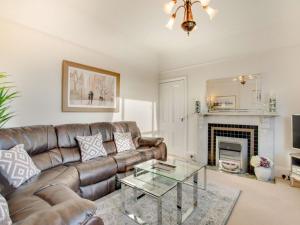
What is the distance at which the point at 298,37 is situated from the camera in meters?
2.91

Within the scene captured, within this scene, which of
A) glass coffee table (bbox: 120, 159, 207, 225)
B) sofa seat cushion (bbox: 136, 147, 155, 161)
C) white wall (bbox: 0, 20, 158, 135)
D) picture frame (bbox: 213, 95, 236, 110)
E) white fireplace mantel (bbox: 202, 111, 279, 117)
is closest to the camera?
glass coffee table (bbox: 120, 159, 207, 225)

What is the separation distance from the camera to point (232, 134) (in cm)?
352

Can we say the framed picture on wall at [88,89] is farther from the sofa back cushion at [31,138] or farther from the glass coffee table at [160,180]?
the glass coffee table at [160,180]

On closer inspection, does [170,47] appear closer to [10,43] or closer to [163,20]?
[163,20]

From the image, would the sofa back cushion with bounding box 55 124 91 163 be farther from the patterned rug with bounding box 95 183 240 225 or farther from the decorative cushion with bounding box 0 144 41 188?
the patterned rug with bounding box 95 183 240 225

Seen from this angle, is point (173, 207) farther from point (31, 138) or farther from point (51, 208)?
point (31, 138)

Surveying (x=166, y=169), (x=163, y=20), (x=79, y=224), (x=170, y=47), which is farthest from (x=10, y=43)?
(x=170, y=47)

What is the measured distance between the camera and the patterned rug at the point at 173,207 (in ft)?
5.89

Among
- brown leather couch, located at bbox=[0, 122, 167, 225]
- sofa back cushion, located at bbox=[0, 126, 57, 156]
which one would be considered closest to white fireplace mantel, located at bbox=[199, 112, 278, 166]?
brown leather couch, located at bbox=[0, 122, 167, 225]

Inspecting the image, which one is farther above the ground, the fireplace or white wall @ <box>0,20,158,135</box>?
white wall @ <box>0,20,158,135</box>

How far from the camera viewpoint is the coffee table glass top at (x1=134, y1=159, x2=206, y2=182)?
1960mm

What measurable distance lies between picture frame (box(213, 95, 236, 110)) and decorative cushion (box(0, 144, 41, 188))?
137 inches

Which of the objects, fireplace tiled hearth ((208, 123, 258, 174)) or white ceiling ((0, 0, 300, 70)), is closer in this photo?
white ceiling ((0, 0, 300, 70))

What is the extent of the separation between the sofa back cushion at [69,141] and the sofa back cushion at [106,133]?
26cm
